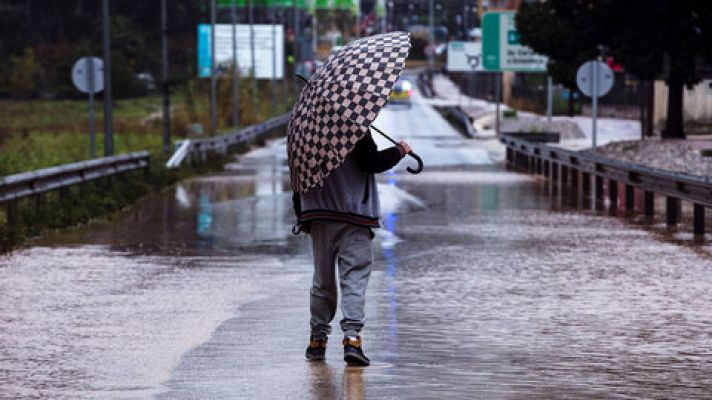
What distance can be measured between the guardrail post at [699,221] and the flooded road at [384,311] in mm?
531

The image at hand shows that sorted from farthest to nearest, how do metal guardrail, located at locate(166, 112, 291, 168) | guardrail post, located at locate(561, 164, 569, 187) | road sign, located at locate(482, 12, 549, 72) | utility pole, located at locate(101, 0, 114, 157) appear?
road sign, located at locate(482, 12, 549, 72)
metal guardrail, located at locate(166, 112, 291, 168)
guardrail post, located at locate(561, 164, 569, 187)
utility pole, located at locate(101, 0, 114, 157)

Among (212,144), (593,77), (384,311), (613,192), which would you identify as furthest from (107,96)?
(384,311)

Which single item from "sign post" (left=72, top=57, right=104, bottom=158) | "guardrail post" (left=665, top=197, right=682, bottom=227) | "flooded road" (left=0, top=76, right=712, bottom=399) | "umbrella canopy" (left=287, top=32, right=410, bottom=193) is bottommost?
"guardrail post" (left=665, top=197, right=682, bottom=227)

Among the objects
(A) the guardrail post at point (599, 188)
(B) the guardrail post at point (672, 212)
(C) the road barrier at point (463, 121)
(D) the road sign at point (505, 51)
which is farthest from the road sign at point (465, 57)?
(B) the guardrail post at point (672, 212)

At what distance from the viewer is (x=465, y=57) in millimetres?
92312

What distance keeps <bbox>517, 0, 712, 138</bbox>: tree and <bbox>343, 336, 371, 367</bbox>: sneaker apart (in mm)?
33531

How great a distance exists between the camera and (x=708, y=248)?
19.8m

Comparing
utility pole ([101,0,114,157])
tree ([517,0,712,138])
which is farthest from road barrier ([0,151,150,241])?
tree ([517,0,712,138])

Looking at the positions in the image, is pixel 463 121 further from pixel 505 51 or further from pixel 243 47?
pixel 243 47

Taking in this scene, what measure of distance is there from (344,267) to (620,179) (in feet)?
57.7

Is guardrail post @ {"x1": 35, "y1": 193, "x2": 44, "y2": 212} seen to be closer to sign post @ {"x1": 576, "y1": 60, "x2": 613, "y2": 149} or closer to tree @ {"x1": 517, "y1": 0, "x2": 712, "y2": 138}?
sign post @ {"x1": 576, "y1": 60, "x2": 613, "y2": 149}

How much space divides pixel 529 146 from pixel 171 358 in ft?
102

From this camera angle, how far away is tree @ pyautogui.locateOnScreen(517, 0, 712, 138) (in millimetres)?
43938

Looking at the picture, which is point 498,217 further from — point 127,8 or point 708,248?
point 127,8
